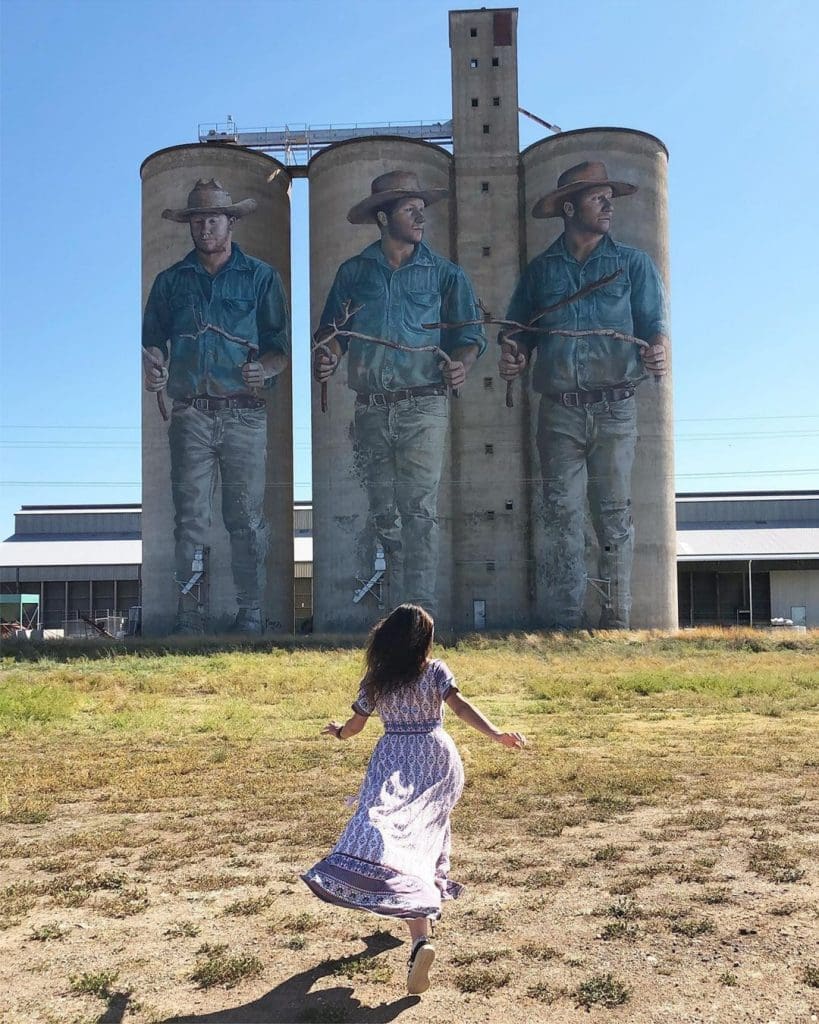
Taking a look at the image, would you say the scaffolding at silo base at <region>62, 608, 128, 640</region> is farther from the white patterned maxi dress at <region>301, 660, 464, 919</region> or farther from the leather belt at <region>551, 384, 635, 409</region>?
the white patterned maxi dress at <region>301, 660, 464, 919</region>

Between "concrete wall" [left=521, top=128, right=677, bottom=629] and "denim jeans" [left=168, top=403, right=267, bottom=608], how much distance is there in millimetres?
14832

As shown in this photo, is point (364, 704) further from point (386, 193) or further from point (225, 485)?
point (386, 193)

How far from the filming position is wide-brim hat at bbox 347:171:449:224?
182ft

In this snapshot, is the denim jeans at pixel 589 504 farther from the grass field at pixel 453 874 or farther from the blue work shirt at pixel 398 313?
the grass field at pixel 453 874

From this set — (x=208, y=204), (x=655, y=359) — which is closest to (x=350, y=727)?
(x=655, y=359)

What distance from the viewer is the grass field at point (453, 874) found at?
648cm

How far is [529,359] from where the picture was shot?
55.7 m

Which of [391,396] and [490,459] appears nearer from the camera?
[391,396]

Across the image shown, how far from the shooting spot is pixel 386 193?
182ft

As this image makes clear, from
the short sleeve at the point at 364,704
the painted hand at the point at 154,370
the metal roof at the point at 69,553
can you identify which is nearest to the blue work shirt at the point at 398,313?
the painted hand at the point at 154,370

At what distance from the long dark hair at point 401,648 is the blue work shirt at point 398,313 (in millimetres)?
46939

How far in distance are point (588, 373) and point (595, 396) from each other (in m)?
1.25

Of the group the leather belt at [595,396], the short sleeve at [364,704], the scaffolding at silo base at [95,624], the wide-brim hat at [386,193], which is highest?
the wide-brim hat at [386,193]

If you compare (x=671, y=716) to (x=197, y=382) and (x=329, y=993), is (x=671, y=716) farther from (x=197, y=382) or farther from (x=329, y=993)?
(x=197, y=382)
